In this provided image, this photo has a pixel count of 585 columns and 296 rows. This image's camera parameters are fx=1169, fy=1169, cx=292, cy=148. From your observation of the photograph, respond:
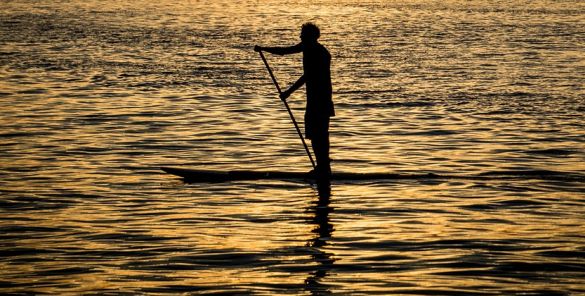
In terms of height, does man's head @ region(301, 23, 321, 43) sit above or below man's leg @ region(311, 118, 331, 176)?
above

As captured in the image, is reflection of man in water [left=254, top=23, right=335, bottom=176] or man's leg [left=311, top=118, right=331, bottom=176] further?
man's leg [left=311, top=118, right=331, bottom=176]

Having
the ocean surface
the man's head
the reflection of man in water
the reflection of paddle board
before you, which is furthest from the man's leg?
the man's head

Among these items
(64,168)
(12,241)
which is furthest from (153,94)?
(12,241)

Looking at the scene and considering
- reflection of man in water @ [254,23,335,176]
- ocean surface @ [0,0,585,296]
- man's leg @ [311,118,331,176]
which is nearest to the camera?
ocean surface @ [0,0,585,296]

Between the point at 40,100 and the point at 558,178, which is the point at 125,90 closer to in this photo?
the point at 40,100

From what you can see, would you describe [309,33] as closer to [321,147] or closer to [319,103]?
[319,103]

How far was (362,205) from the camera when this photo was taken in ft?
47.1

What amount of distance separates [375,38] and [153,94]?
2178 centimetres

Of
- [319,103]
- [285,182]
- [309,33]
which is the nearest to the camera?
[309,33]

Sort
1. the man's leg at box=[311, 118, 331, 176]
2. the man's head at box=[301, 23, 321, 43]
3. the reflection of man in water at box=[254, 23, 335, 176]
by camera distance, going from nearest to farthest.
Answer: the man's head at box=[301, 23, 321, 43], the reflection of man in water at box=[254, 23, 335, 176], the man's leg at box=[311, 118, 331, 176]

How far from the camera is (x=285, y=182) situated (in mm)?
16125

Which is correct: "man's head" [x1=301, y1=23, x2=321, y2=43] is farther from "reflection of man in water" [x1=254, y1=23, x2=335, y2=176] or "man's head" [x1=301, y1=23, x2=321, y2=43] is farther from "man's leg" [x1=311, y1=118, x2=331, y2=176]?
"man's leg" [x1=311, y1=118, x2=331, y2=176]

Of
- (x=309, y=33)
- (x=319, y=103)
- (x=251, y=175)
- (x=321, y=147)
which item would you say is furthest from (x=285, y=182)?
(x=309, y=33)

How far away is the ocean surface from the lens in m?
11.1
